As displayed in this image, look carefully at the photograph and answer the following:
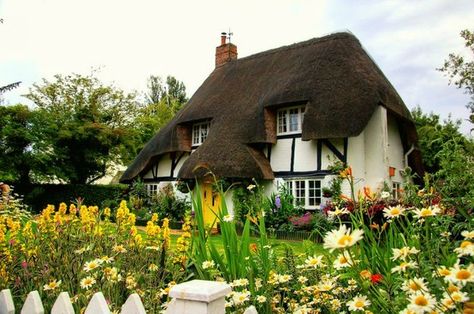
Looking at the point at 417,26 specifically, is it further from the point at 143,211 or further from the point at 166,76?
the point at 166,76

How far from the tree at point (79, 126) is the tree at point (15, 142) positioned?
417mm

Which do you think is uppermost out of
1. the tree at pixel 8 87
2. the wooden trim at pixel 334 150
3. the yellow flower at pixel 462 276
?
the tree at pixel 8 87

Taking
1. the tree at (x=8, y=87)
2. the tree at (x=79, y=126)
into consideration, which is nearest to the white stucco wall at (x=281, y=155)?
the tree at (x=8, y=87)

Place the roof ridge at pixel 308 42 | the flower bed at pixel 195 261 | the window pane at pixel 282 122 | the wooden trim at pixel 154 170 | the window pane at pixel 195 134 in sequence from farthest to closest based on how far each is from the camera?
the wooden trim at pixel 154 170 → the window pane at pixel 195 134 → the roof ridge at pixel 308 42 → the window pane at pixel 282 122 → the flower bed at pixel 195 261

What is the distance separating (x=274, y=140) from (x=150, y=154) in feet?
21.0

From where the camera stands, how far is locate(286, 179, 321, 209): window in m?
12.5

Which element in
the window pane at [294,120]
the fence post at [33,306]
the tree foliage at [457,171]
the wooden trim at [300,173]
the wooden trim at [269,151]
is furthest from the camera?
the wooden trim at [269,151]

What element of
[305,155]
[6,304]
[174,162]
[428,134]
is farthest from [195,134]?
[6,304]

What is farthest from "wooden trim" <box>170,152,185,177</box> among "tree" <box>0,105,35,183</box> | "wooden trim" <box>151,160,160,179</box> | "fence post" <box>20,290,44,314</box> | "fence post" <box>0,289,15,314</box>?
"fence post" <box>20,290,44,314</box>

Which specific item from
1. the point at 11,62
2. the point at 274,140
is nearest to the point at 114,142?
the point at 274,140

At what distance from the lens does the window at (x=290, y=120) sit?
43.6ft

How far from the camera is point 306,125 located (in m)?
12.2

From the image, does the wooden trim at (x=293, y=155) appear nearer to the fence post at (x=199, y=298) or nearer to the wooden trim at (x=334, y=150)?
the wooden trim at (x=334, y=150)

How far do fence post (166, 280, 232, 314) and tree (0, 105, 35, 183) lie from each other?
1737 cm
